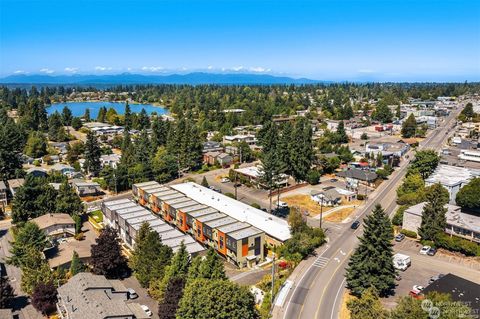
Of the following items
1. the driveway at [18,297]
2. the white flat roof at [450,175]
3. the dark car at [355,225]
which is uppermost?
the white flat roof at [450,175]

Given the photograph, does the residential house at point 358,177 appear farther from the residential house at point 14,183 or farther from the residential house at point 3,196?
the residential house at point 3,196

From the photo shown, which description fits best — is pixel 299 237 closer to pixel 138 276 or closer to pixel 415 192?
pixel 138 276


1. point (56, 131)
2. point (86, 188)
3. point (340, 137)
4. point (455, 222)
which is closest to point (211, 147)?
point (86, 188)

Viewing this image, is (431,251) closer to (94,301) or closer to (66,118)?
(94,301)

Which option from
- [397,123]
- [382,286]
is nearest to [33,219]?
[382,286]

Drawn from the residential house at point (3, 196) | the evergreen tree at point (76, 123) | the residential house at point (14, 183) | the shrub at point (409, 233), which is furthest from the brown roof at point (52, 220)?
the evergreen tree at point (76, 123)
